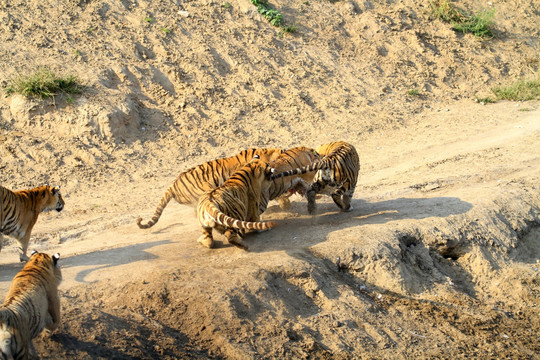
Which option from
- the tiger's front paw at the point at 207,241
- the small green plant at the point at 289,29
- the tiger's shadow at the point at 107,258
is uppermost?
the small green plant at the point at 289,29

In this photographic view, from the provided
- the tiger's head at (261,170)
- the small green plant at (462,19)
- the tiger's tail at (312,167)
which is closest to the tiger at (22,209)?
the tiger's head at (261,170)

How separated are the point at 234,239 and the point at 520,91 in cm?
1008

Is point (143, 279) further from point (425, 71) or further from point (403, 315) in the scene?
point (425, 71)

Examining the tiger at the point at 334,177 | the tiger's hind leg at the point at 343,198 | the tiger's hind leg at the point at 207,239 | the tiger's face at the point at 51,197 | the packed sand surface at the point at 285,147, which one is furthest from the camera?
the tiger's hind leg at the point at 343,198

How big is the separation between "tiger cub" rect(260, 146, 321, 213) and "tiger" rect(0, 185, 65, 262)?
8.56 ft

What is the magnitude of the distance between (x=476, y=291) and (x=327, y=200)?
101 inches

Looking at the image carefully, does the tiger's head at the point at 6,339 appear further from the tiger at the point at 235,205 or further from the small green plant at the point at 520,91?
the small green plant at the point at 520,91

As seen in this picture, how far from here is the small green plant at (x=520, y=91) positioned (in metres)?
13.6

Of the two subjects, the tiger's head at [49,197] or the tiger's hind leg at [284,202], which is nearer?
the tiger's head at [49,197]

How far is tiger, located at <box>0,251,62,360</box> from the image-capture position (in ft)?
12.6

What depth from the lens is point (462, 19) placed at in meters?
15.7

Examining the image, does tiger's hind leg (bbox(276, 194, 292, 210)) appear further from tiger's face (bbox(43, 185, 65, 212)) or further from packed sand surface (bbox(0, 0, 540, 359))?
tiger's face (bbox(43, 185, 65, 212))

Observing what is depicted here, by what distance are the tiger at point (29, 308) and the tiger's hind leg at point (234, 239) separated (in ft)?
6.13

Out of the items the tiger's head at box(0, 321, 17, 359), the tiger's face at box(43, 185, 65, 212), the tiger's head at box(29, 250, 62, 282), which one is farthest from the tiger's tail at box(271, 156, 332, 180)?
Answer: the tiger's head at box(0, 321, 17, 359)
